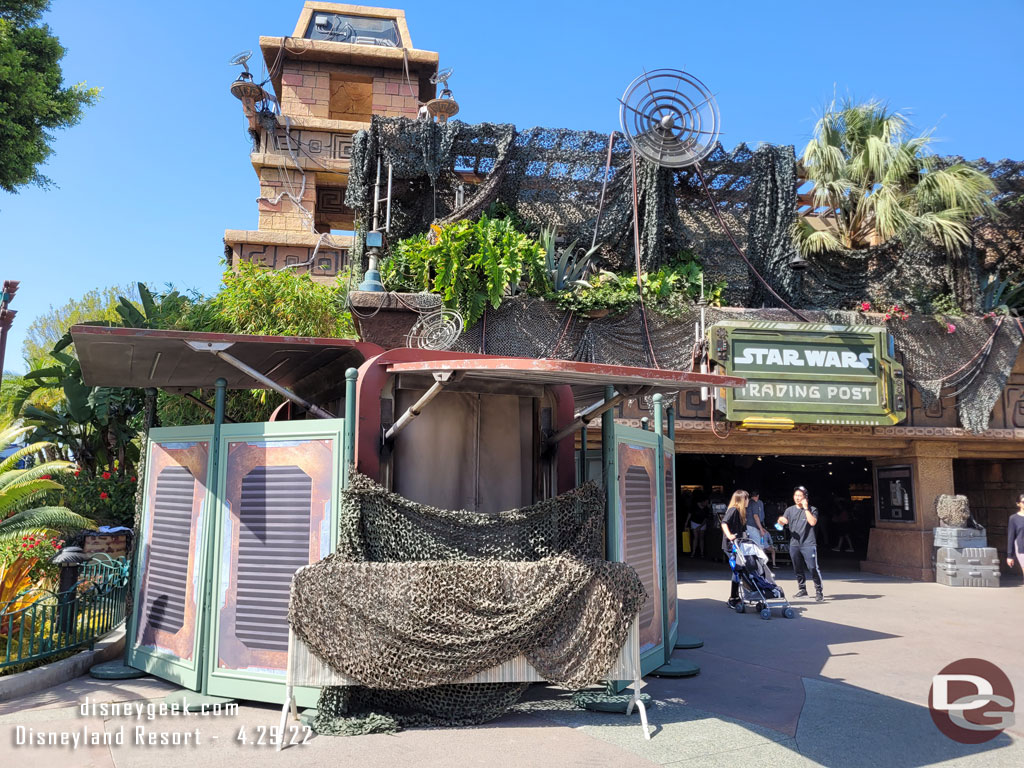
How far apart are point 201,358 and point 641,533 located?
15.3 feet

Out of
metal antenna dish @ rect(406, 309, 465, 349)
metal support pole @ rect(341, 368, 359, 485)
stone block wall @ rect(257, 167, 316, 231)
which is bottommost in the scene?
metal support pole @ rect(341, 368, 359, 485)

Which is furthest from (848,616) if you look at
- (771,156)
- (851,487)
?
(851,487)

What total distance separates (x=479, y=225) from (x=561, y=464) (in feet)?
23.0

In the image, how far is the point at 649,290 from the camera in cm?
1408

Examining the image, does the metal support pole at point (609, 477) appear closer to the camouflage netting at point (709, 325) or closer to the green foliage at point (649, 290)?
the camouflage netting at point (709, 325)

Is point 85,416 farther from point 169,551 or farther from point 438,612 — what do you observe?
point 438,612

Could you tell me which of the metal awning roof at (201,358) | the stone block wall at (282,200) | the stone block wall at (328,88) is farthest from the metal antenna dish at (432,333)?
the stone block wall at (328,88)

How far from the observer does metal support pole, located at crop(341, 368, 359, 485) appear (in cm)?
615

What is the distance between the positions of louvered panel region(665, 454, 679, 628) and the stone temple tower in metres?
12.8

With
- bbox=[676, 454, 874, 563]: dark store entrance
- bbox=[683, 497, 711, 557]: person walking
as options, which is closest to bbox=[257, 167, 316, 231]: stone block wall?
bbox=[676, 454, 874, 563]: dark store entrance

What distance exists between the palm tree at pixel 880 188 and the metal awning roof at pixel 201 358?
1147cm

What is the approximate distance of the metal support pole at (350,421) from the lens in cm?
615

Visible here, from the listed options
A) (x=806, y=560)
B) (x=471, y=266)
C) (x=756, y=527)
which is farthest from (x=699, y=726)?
(x=471, y=266)

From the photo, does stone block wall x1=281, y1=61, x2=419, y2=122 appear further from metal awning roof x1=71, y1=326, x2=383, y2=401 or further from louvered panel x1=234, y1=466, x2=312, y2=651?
louvered panel x1=234, y1=466, x2=312, y2=651
